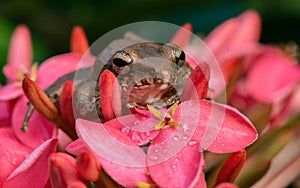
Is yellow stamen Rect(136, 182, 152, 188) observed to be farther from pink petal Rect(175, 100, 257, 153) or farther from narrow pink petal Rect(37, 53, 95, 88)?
narrow pink petal Rect(37, 53, 95, 88)

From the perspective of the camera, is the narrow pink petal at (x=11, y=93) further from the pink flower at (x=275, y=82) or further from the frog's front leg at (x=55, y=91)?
the pink flower at (x=275, y=82)

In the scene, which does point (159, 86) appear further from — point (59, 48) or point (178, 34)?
point (59, 48)

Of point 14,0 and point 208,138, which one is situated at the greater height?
point 208,138

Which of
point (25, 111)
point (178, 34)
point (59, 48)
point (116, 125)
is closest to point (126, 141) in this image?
point (116, 125)

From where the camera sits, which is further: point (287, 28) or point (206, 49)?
point (287, 28)

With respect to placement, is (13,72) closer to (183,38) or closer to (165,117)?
(183,38)

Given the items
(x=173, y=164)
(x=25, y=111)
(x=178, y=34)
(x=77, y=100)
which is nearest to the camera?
(x=173, y=164)

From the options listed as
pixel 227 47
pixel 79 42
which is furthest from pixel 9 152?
pixel 227 47
